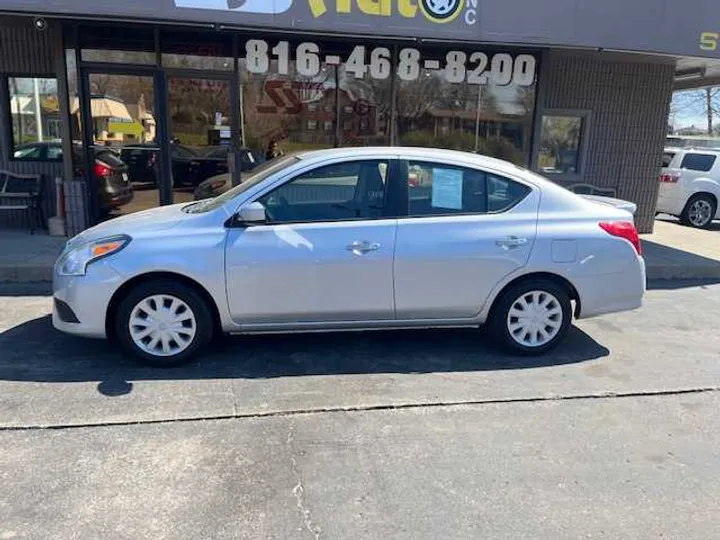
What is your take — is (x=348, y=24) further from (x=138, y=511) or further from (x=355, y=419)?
(x=138, y=511)

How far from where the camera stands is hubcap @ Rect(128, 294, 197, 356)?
431 cm

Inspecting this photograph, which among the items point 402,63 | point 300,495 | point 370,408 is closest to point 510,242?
point 370,408

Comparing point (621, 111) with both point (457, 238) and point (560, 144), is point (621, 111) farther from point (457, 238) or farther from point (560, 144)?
point (457, 238)

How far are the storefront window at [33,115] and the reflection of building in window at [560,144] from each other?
25.9 feet

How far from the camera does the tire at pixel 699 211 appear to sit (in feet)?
42.5

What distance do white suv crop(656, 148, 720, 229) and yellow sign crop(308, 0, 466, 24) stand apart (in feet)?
26.6

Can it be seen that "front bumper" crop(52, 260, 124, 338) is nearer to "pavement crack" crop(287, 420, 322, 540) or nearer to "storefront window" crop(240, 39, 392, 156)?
"pavement crack" crop(287, 420, 322, 540)

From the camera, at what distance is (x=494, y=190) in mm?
4719

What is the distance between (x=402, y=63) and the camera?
29.7ft

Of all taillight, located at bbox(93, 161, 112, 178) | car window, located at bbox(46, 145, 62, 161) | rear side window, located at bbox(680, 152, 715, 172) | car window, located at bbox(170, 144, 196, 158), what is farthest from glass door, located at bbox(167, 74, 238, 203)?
rear side window, located at bbox(680, 152, 715, 172)

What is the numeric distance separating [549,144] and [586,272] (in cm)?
627

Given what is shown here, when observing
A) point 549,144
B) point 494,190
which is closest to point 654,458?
point 494,190

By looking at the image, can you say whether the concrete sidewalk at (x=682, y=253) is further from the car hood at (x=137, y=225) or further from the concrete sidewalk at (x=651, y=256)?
the car hood at (x=137, y=225)

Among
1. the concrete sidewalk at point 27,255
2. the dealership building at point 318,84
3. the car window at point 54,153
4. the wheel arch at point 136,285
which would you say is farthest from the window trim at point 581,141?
the car window at point 54,153
